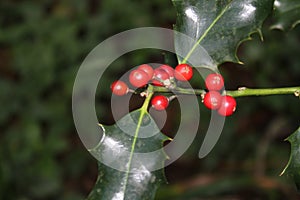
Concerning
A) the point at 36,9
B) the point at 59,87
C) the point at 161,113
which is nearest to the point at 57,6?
the point at 36,9

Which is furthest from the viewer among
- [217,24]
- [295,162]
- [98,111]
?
[98,111]

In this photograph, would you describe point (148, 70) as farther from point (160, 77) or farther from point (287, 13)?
point (287, 13)

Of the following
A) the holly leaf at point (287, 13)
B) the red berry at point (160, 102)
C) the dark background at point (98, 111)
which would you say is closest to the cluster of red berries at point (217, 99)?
the red berry at point (160, 102)

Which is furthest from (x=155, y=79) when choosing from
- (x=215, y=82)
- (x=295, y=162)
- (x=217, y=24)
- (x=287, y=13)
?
(x=287, y=13)

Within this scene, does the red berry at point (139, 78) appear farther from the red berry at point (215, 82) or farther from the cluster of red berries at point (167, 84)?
the red berry at point (215, 82)

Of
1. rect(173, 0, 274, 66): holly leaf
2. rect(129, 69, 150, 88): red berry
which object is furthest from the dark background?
rect(129, 69, 150, 88): red berry

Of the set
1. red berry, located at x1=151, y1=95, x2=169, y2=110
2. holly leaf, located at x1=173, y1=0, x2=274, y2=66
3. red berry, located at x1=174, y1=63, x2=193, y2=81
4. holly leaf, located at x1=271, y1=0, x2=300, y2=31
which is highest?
holly leaf, located at x1=271, y1=0, x2=300, y2=31

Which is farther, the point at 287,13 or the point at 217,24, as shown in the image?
the point at 287,13

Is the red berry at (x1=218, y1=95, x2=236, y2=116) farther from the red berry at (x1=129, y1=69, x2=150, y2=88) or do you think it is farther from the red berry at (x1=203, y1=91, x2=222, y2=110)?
the red berry at (x1=129, y1=69, x2=150, y2=88)
